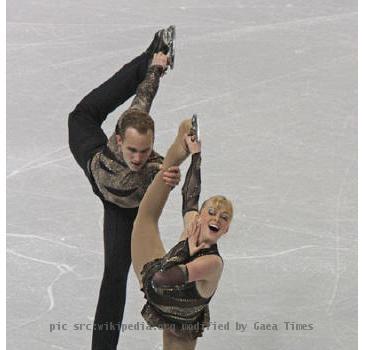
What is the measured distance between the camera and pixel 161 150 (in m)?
6.27

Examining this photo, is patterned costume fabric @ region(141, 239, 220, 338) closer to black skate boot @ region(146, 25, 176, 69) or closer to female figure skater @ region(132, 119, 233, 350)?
female figure skater @ region(132, 119, 233, 350)

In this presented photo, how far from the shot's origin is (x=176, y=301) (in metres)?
4.02

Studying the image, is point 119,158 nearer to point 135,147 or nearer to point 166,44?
point 135,147

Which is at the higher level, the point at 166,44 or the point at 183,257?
the point at 166,44

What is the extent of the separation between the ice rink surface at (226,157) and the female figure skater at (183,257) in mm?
870

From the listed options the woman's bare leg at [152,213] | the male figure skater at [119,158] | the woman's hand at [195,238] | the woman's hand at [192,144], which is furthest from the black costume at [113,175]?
the woman's hand at [195,238]

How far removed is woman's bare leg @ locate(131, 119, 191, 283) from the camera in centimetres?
412

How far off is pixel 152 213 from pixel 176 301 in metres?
0.37

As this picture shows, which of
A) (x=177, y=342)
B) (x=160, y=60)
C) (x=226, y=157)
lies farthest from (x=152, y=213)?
(x=226, y=157)

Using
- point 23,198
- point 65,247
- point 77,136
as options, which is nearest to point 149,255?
point 77,136

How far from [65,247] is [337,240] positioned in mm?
1364

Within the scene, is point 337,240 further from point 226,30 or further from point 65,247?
point 226,30

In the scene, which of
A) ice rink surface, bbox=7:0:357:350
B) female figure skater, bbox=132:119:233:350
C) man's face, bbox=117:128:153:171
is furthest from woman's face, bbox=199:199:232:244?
ice rink surface, bbox=7:0:357:350

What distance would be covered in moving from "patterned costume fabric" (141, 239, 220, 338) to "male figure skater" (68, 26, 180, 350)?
Answer: 0.29 metres
